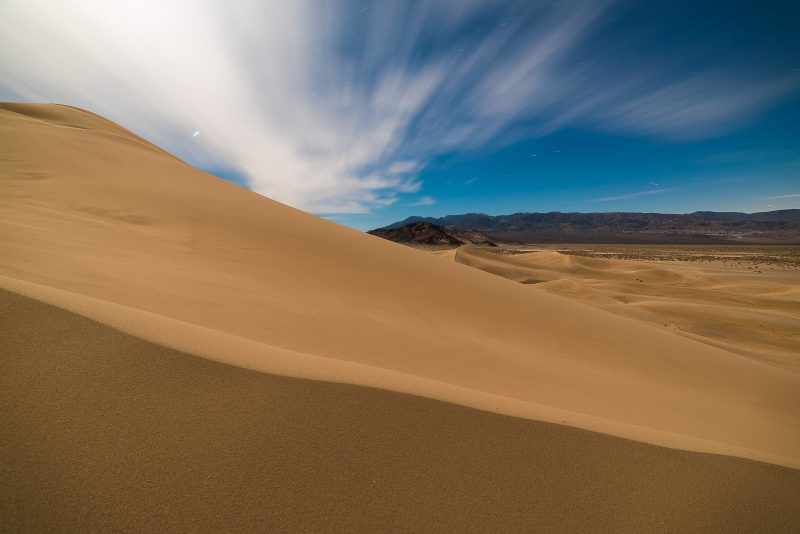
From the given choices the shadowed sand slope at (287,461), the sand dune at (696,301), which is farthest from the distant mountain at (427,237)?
the shadowed sand slope at (287,461)

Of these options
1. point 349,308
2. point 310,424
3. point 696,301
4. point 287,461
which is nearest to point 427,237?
point 696,301

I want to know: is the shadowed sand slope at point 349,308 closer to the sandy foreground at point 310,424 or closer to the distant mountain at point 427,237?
the sandy foreground at point 310,424

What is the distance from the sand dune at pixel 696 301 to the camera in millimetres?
10234

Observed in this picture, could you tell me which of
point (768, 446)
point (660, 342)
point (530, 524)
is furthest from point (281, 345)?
point (660, 342)

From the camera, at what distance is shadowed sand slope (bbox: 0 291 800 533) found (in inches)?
47.4

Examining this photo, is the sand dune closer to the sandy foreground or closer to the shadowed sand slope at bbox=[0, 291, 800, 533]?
Result: the sandy foreground

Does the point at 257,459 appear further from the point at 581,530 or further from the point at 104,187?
the point at 104,187

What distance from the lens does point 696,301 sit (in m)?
15.7

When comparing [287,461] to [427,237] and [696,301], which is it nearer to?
[696,301]

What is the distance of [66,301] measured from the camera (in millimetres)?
2090

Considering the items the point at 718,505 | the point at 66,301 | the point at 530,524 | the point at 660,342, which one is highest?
the point at 66,301

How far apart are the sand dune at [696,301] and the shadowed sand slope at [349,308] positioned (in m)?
5.91

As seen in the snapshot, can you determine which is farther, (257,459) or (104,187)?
(104,187)

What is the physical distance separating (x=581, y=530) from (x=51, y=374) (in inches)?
98.0
